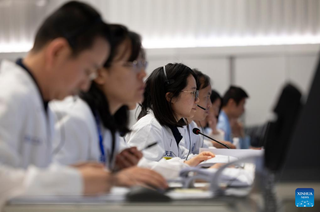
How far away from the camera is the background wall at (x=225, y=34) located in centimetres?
517

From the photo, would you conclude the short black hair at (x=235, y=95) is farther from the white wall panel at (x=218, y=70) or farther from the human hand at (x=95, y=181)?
the human hand at (x=95, y=181)

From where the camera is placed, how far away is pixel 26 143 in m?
0.96

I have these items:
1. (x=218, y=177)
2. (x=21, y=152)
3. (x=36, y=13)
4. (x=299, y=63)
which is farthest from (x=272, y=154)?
(x=36, y=13)

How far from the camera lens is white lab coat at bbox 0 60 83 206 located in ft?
2.66

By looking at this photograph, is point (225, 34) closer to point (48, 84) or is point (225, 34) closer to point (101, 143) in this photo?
point (101, 143)

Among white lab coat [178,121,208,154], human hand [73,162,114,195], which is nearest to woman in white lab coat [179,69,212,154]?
white lab coat [178,121,208,154]

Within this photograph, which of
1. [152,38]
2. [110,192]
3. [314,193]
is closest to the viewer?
[110,192]

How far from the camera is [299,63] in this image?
5.11m

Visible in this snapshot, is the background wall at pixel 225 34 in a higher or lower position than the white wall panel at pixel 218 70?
higher

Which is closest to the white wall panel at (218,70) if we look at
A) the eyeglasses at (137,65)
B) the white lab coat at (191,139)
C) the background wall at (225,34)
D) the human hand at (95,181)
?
the background wall at (225,34)

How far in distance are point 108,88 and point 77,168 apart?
520mm

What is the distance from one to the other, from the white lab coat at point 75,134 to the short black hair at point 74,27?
0.25m

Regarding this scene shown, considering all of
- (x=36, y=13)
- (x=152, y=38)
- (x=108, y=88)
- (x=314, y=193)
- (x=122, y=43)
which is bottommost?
(x=314, y=193)

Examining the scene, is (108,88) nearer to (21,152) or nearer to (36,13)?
(21,152)
